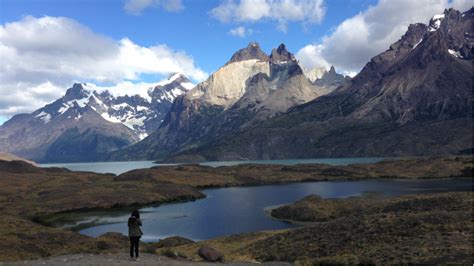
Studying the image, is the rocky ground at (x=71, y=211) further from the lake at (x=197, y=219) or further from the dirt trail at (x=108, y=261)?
the lake at (x=197, y=219)

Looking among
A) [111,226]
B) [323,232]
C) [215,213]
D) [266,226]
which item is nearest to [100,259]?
[323,232]

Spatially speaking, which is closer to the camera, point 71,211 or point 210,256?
point 210,256

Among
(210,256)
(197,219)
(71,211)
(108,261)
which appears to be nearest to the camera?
(108,261)

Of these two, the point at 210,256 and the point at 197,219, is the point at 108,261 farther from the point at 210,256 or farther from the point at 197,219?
the point at 197,219

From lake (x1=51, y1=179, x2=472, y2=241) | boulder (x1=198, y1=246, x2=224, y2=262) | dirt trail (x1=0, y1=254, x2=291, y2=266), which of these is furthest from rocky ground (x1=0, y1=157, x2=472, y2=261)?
lake (x1=51, y1=179, x2=472, y2=241)

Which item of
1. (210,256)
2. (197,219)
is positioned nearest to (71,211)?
(197,219)

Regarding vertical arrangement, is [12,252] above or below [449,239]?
below

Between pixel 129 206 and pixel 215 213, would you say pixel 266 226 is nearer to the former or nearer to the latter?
pixel 215 213

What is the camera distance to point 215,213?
359ft

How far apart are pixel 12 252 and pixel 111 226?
41935 millimetres

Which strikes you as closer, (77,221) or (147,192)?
(77,221)

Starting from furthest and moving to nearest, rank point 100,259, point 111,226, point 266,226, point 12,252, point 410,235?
point 111,226
point 266,226
point 12,252
point 410,235
point 100,259

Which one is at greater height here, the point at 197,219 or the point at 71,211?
the point at 71,211

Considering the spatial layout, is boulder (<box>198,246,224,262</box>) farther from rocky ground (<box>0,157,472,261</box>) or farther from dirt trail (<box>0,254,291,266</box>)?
rocky ground (<box>0,157,472,261</box>)
